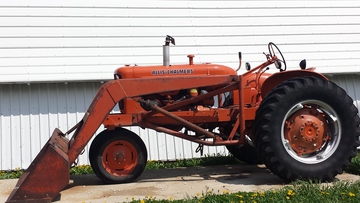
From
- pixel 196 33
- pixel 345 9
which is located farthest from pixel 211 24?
pixel 345 9

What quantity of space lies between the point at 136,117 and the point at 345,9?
6034 mm

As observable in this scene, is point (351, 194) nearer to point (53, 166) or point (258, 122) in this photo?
point (258, 122)

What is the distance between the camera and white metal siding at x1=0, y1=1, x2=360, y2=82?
946cm

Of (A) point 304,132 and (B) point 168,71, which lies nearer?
(A) point 304,132

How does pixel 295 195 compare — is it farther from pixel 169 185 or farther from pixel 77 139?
pixel 77 139

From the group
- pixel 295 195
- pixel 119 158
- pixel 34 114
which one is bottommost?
pixel 295 195

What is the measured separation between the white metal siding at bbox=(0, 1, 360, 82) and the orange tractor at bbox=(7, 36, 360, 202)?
276cm

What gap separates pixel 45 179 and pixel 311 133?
A: 10.4ft

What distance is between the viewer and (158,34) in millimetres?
9945

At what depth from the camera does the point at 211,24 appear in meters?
10.2

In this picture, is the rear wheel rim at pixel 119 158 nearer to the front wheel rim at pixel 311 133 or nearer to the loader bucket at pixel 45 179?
the loader bucket at pixel 45 179

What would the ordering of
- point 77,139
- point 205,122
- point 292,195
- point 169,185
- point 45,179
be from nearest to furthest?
point 292,195, point 45,179, point 77,139, point 169,185, point 205,122

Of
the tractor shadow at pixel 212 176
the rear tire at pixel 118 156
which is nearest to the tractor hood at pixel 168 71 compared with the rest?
the rear tire at pixel 118 156

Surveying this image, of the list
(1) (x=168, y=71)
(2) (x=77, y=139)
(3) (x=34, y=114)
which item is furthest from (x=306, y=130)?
(3) (x=34, y=114)
